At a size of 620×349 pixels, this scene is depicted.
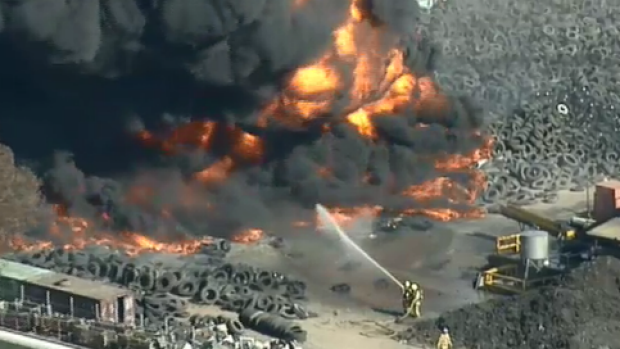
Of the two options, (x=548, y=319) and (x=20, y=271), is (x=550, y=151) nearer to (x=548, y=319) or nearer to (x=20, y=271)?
(x=548, y=319)

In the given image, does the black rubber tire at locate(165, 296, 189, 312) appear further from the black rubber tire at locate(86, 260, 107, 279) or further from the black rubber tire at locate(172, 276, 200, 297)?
the black rubber tire at locate(86, 260, 107, 279)

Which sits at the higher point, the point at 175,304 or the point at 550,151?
the point at 550,151

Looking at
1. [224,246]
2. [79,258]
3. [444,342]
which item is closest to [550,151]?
[224,246]

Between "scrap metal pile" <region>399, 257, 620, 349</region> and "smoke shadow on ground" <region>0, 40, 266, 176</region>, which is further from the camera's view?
"smoke shadow on ground" <region>0, 40, 266, 176</region>

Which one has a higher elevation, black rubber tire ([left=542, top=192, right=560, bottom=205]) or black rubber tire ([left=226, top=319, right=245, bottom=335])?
black rubber tire ([left=542, top=192, right=560, bottom=205])

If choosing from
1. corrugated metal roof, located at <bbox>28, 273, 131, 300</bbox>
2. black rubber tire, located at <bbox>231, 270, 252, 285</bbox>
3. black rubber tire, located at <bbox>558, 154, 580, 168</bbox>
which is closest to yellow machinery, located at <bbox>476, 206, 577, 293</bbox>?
black rubber tire, located at <bbox>231, 270, 252, 285</bbox>

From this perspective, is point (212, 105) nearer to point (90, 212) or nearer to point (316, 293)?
point (90, 212)
